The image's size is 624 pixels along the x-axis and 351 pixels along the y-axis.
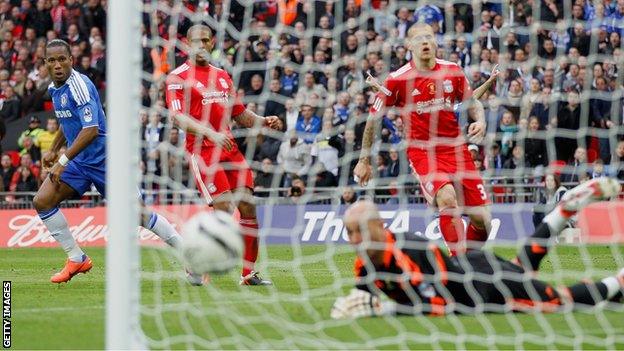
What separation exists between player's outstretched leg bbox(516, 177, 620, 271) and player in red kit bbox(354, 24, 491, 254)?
86.6 inches

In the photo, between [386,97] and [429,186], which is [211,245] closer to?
[386,97]

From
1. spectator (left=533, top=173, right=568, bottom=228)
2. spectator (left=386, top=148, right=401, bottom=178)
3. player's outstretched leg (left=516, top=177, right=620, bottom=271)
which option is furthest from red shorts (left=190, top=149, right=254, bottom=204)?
spectator (left=533, top=173, right=568, bottom=228)

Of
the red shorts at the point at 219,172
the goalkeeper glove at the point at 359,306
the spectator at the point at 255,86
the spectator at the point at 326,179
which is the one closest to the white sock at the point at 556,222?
the goalkeeper glove at the point at 359,306

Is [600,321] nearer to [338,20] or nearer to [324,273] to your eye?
[324,273]

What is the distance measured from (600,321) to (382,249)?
149 centimetres

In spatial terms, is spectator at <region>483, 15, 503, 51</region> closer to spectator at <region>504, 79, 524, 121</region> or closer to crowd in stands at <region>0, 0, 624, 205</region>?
crowd in stands at <region>0, 0, 624, 205</region>

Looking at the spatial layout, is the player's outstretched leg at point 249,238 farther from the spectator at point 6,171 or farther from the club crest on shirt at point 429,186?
the spectator at point 6,171

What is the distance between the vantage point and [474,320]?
764 cm

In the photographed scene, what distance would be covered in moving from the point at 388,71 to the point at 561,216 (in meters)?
7.02

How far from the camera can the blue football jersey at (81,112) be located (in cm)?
1057

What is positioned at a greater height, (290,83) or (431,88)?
(290,83)

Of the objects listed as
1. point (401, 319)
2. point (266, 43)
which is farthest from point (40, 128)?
point (401, 319)

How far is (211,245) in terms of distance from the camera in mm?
6852

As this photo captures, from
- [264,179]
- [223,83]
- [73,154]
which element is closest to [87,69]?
[264,179]
